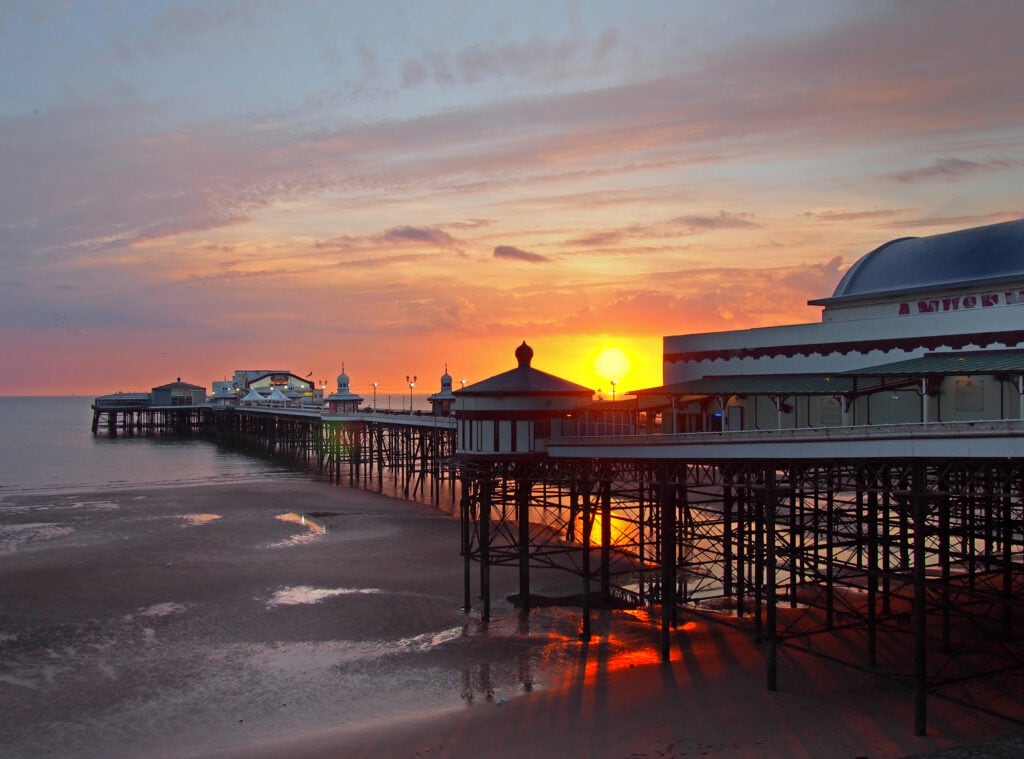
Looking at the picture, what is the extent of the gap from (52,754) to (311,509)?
110 ft

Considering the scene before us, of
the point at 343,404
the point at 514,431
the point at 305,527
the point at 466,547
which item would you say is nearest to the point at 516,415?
the point at 514,431

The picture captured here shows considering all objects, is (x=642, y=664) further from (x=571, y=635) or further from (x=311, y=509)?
(x=311, y=509)

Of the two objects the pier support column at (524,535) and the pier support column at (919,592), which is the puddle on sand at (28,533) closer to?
the pier support column at (524,535)

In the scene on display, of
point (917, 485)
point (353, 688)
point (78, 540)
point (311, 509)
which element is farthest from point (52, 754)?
point (311, 509)

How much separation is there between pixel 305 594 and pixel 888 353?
20.3 metres

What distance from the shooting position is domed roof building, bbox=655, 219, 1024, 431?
1970 cm

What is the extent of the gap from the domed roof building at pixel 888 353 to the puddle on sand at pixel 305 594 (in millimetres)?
12620

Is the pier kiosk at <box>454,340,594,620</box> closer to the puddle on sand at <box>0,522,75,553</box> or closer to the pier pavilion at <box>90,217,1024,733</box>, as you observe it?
the pier pavilion at <box>90,217,1024,733</box>

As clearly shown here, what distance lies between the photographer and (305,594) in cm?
2948

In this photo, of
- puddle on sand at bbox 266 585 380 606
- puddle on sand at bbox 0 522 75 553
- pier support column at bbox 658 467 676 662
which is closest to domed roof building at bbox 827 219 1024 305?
pier support column at bbox 658 467 676 662

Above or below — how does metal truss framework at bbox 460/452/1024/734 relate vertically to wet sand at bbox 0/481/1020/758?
→ above

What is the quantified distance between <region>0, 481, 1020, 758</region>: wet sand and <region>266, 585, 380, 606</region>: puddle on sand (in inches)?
5.4

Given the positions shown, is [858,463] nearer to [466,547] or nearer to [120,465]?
[466,547]

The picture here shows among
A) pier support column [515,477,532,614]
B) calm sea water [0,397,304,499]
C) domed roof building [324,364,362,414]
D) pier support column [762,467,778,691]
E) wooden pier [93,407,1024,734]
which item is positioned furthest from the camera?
domed roof building [324,364,362,414]
